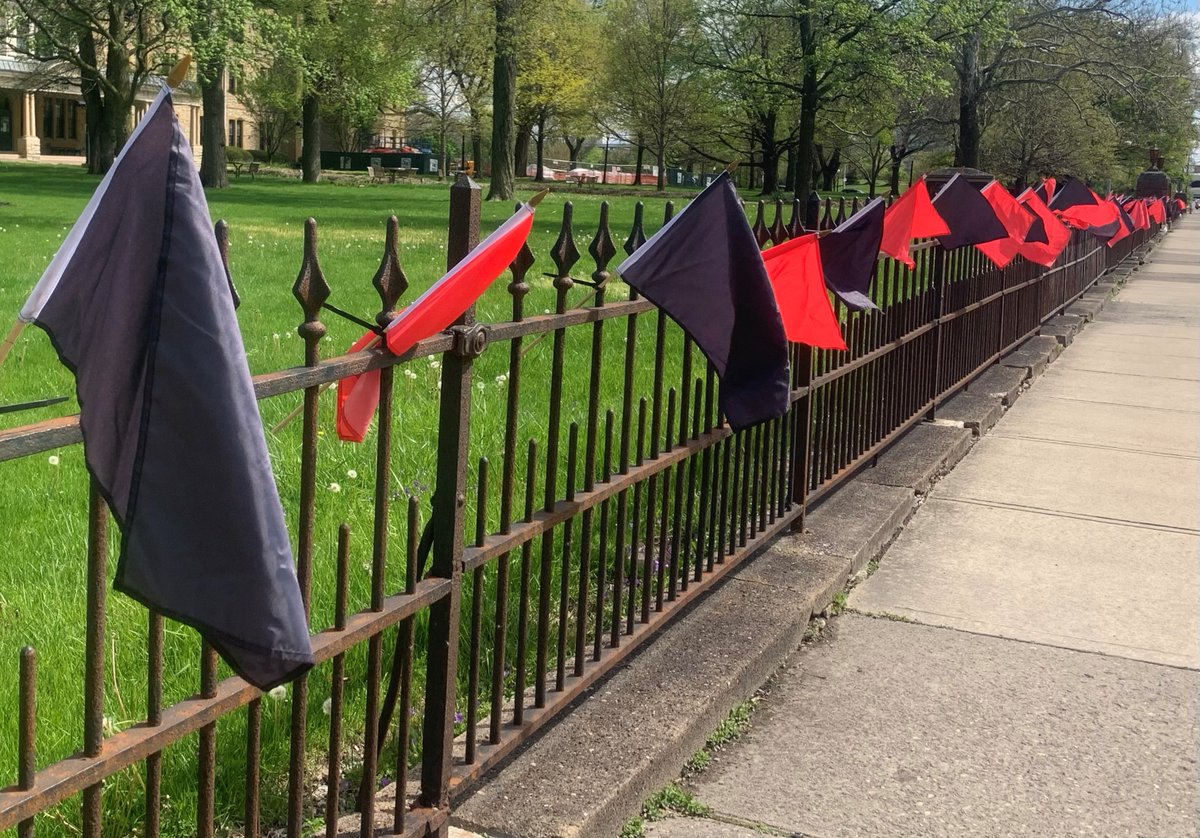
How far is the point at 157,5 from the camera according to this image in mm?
29859

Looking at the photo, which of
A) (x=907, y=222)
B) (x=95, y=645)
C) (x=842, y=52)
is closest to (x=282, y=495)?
(x=907, y=222)

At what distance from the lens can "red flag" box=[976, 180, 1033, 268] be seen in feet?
27.5

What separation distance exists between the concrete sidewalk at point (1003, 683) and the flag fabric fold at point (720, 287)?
1.04 metres

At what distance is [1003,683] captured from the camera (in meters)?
4.34

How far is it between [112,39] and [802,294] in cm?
3277

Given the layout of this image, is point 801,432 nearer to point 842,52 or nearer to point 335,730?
point 335,730

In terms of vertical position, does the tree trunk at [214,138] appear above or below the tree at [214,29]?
below

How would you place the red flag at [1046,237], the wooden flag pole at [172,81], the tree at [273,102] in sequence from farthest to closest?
1. the tree at [273,102]
2. the red flag at [1046,237]
3. the wooden flag pole at [172,81]

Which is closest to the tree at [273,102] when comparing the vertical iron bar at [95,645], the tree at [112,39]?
the tree at [112,39]

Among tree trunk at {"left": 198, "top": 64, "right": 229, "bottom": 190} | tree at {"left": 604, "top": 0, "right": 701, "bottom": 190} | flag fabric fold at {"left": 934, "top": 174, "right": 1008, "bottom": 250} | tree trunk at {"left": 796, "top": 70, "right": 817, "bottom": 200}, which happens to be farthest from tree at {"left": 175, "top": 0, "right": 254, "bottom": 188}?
tree at {"left": 604, "top": 0, "right": 701, "bottom": 190}

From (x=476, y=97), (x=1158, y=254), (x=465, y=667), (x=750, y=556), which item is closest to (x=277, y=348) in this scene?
(x=750, y=556)

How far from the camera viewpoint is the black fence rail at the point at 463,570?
7.06 ft

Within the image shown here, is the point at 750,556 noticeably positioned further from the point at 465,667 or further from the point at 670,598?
the point at 465,667

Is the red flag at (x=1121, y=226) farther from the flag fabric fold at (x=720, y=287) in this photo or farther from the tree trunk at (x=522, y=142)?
the tree trunk at (x=522, y=142)
